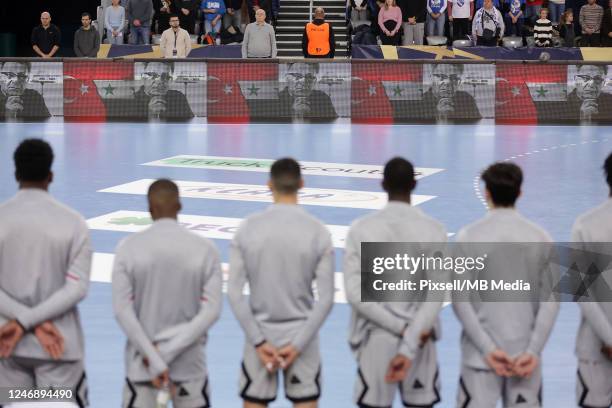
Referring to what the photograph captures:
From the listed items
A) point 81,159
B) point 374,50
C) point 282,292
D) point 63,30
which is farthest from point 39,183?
point 63,30

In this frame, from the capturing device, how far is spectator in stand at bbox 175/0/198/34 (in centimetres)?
3139

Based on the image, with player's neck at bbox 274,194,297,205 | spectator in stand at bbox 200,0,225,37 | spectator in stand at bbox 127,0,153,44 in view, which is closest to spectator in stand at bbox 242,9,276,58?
spectator in stand at bbox 200,0,225,37

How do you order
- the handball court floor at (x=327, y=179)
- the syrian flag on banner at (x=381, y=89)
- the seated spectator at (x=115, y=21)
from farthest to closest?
1. the seated spectator at (x=115, y=21)
2. the syrian flag on banner at (x=381, y=89)
3. the handball court floor at (x=327, y=179)

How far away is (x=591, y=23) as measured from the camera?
103ft

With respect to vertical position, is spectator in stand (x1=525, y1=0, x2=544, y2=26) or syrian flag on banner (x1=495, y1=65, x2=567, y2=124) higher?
spectator in stand (x1=525, y1=0, x2=544, y2=26)

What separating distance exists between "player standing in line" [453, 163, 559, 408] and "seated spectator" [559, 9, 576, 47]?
2669 cm

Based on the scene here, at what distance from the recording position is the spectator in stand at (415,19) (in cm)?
3158

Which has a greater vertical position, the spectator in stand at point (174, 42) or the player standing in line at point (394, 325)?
the spectator in stand at point (174, 42)

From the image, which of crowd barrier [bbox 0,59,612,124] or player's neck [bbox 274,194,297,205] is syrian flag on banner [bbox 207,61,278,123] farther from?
player's neck [bbox 274,194,297,205]

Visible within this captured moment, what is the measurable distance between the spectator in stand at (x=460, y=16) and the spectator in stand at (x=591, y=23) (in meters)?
3.13

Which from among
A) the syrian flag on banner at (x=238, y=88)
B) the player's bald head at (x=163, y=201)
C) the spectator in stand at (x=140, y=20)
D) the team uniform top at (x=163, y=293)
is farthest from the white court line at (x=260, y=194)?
the spectator in stand at (x=140, y=20)

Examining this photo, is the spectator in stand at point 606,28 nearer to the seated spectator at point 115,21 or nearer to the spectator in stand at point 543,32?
the spectator in stand at point 543,32

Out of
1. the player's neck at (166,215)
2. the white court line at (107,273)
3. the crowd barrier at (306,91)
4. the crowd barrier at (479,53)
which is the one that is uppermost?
the crowd barrier at (479,53)

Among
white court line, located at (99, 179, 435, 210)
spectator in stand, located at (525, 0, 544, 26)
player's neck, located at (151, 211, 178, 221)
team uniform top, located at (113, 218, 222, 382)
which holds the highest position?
spectator in stand, located at (525, 0, 544, 26)
